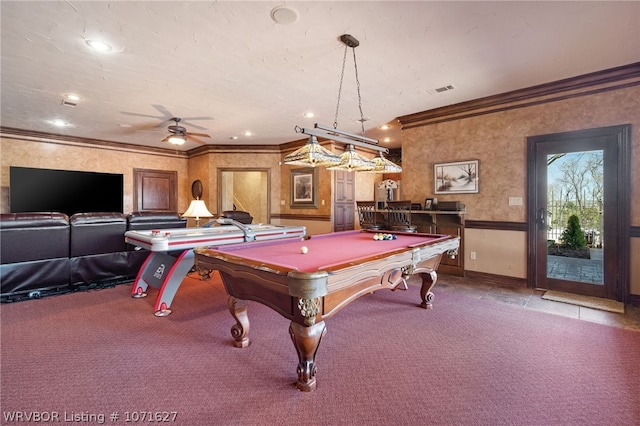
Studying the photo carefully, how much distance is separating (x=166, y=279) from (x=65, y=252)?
66.0 inches

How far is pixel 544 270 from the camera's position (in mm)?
3975

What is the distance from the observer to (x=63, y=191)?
650cm

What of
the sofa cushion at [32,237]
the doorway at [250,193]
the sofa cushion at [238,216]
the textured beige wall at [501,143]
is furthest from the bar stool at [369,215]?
the doorway at [250,193]

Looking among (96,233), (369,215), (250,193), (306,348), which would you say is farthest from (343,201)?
(306,348)

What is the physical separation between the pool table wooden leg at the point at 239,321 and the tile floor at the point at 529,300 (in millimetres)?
2552

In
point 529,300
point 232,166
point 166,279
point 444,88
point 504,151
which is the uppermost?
point 444,88

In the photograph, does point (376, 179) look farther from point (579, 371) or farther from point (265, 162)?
point (579, 371)

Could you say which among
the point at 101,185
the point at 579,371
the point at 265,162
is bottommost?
the point at 579,371

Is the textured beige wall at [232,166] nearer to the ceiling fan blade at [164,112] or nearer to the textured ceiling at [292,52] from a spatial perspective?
the ceiling fan blade at [164,112]

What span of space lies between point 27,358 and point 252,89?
140 inches

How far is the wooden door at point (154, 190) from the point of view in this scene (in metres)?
7.68

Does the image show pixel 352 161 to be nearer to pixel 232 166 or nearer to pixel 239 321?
pixel 239 321

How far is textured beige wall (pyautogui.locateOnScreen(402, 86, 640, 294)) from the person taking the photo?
3428 millimetres

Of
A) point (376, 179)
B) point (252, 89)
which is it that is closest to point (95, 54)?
point (252, 89)
